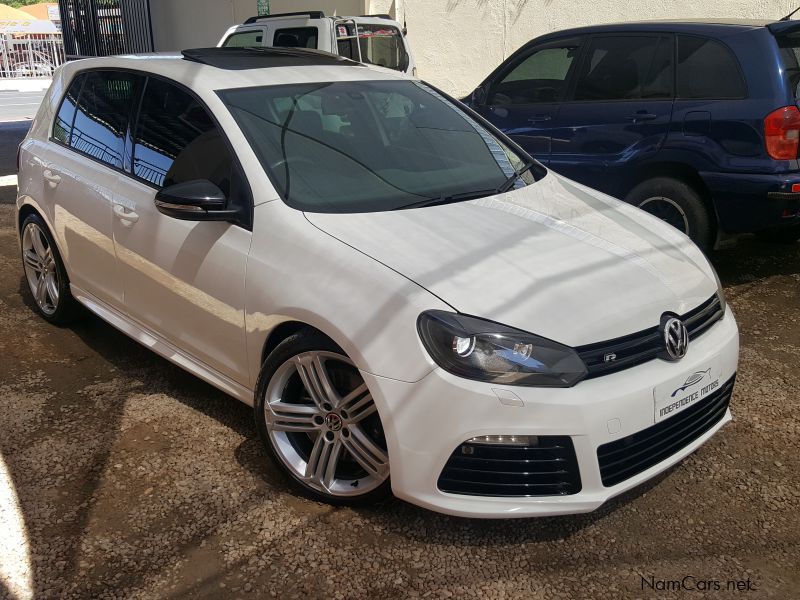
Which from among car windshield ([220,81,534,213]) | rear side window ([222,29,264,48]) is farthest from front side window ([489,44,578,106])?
rear side window ([222,29,264,48])

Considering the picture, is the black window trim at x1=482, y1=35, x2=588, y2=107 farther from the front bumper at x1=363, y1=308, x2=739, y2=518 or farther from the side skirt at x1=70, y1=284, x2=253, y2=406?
the front bumper at x1=363, y1=308, x2=739, y2=518

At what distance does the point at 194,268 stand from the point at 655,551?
2131mm

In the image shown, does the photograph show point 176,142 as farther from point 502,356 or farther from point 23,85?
point 23,85

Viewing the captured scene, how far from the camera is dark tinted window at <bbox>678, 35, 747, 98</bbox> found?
540 centimetres

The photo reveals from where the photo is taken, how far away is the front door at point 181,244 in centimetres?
329

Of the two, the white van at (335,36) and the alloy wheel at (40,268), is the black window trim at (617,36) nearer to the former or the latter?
the alloy wheel at (40,268)

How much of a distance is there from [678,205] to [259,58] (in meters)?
3.14

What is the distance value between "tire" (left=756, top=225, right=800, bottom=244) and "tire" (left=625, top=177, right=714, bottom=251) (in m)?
1.12

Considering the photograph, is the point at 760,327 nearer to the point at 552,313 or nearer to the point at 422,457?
the point at 552,313

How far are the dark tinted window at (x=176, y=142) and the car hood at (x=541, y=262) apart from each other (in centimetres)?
62

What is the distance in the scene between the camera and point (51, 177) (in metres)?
4.51

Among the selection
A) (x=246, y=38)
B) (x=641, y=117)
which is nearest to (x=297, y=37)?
(x=246, y=38)

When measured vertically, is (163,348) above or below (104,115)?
below

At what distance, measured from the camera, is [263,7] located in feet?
51.8
